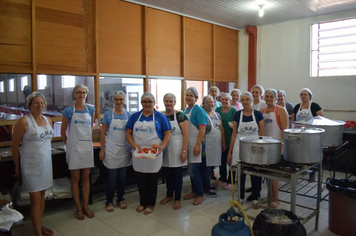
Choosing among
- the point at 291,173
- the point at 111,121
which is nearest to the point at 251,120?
the point at 291,173

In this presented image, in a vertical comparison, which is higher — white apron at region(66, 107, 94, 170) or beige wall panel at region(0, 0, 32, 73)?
beige wall panel at region(0, 0, 32, 73)

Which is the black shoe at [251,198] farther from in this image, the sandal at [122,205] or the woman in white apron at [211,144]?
the sandal at [122,205]

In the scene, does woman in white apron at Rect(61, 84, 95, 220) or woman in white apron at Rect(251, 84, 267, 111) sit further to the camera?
woman in white apron at Rect(251, 84, 267, 111)

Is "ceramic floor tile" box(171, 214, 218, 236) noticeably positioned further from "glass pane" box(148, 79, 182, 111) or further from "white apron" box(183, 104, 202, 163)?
"glass pane" box(148, 79, 182, 111)

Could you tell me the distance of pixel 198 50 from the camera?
6055 mm

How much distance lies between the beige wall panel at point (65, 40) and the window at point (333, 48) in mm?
4570

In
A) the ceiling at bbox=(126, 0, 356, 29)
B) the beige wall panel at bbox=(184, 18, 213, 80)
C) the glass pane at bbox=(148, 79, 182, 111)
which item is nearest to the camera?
the ceiling at bbox=(126, 0, 356, 29)

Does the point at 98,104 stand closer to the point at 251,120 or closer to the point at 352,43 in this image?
the point at 251,120

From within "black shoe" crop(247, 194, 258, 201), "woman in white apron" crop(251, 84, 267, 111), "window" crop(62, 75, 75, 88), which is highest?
"window" crop(62, 75, 75, 88)

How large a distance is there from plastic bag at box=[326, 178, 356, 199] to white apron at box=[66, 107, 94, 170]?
2.58m

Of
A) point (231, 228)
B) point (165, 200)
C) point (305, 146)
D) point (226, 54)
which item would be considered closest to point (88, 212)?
point (165, 200)

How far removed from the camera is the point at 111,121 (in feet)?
11.1

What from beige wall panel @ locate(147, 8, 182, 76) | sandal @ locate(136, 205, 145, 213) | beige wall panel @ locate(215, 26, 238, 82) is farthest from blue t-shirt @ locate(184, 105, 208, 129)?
beige wall panel @ locate(215, 26, 238, 82)

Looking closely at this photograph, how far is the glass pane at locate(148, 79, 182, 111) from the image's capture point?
5.51 metres
